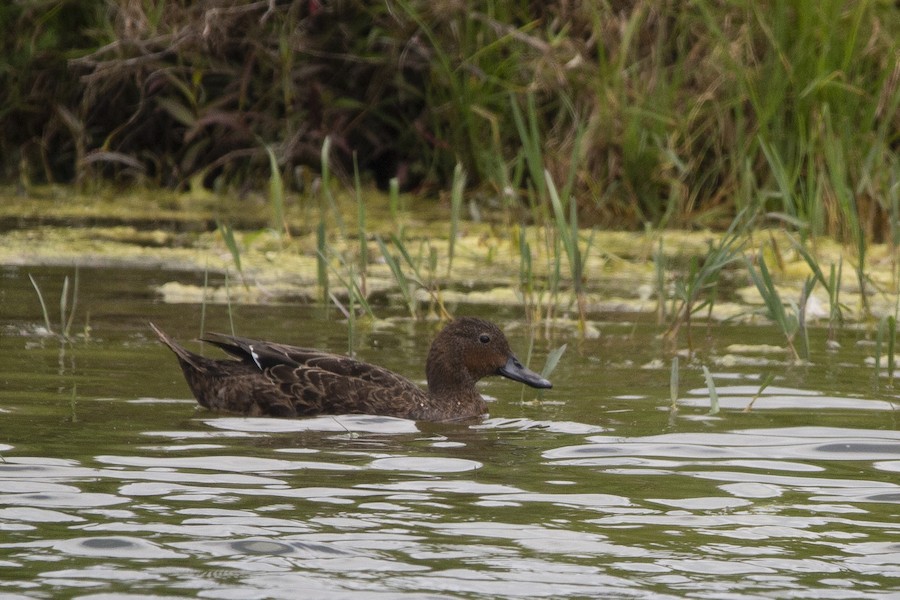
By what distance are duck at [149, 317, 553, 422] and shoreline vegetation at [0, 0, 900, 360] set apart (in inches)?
82.9

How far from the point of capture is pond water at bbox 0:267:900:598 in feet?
12.3

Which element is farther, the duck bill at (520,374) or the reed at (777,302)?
the reed at (777,302)

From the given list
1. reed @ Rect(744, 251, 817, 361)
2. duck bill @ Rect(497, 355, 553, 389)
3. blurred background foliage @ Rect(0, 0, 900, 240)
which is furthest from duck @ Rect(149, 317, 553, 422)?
blurred background foliage @ Rect(0, 0, 900, 240)

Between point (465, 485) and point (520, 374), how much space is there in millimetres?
1572

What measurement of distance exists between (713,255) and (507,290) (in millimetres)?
2274

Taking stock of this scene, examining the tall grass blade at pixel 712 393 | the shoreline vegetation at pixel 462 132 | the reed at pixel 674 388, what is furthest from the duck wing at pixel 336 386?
the shoreline vegetation at pixel 462 132

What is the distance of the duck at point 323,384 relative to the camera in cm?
619

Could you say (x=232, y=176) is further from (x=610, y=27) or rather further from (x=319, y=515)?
(x=319, y=515)

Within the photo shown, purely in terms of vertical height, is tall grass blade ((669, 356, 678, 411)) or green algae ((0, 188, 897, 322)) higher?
green algae ((0, 188, 897, 322))

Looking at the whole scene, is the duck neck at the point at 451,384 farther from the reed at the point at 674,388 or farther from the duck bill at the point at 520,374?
the reed at the point at 674,388

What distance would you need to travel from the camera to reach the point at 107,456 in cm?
502

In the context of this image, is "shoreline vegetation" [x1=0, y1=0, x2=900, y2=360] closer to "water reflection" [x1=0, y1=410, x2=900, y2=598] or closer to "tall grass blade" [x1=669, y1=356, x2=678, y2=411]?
"tall grass blade" [x1=669, y1=356, x2=678, y2=411]

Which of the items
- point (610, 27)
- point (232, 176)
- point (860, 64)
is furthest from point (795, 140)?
point (232, 176)

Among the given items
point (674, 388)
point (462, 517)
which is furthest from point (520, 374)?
point (462, 517)
